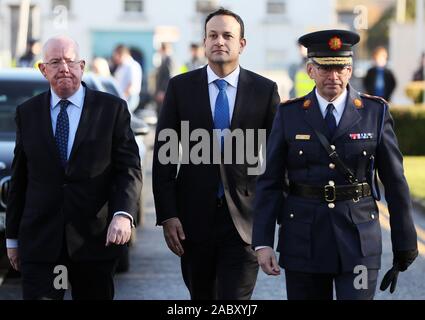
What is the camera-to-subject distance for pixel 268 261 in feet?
17.4

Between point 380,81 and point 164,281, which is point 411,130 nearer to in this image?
point 380,81

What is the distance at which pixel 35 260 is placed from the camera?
5.55 metres

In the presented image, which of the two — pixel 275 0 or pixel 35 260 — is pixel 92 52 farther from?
pixel 35 260

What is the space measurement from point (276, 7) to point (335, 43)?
4954 centimetres

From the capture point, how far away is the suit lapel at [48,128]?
5562 millimetres

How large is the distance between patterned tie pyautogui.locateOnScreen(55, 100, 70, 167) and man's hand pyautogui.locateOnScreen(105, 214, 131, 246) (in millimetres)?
368

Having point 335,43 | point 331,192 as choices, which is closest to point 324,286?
point 331,192

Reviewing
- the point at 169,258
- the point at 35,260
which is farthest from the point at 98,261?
the point at 169,258

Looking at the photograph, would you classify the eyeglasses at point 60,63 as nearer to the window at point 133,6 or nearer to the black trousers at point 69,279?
the black trousers at point 69,279

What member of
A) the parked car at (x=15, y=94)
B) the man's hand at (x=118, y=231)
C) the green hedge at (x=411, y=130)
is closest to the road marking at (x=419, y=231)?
the parked car at (x=15, y=94)

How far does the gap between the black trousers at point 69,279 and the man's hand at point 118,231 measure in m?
0.18

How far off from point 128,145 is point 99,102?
0.81 feet

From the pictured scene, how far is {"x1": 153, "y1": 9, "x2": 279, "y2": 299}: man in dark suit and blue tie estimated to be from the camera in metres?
5.95

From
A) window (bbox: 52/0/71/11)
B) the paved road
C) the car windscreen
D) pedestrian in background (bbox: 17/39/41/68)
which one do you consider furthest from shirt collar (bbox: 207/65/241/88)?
window (bbox: 52/0/71/11)
